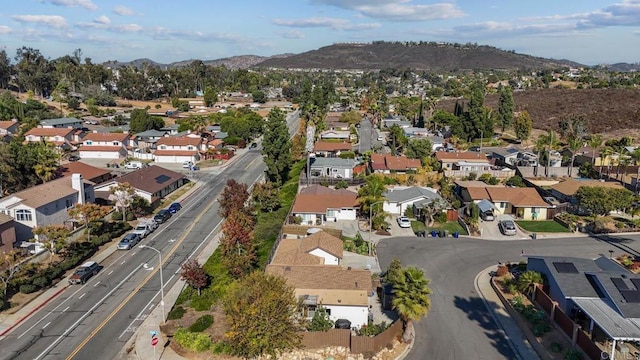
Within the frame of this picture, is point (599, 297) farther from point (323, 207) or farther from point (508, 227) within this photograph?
point (323, 207)

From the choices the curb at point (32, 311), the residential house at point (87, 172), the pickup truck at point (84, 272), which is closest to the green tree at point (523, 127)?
the residential house at point (87, 172)

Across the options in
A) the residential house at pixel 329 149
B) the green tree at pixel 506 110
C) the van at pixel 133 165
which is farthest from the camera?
the green tree at pixel 506 110

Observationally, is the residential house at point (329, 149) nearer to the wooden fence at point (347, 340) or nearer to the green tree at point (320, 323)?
the green tree at point (320, 323)

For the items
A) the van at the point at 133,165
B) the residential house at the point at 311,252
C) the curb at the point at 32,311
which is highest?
the residential house at the point at 311,252

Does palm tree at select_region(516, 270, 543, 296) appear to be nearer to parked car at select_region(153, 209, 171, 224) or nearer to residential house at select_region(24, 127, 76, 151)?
parked car at select_region(153, 209, 171, 224)

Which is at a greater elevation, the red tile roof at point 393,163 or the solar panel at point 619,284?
the red tile roof at point 393,163

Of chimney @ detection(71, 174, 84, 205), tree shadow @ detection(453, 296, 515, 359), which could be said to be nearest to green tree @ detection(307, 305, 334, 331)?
tree shadow @ detection(453, 296, 515, 359)
